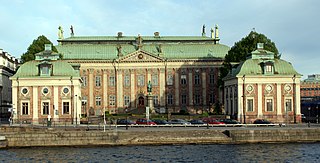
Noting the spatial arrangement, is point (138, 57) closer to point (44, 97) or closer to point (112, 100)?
point (112, 100)

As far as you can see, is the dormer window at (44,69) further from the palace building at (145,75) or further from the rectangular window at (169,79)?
the rectangular window at (169,79)

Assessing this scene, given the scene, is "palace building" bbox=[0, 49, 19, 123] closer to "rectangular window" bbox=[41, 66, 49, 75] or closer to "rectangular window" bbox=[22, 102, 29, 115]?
"rectangular window" bbox=[22, 102, 29, 115]

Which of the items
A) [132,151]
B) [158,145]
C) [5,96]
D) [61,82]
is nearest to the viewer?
[132,151]

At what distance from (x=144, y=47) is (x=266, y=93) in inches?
1850

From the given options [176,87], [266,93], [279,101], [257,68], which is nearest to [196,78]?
[176,87]

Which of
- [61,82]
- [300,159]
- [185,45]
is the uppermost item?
[185,45]

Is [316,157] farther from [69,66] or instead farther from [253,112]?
[69,66]

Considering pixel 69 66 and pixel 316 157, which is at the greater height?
pixel 69 66

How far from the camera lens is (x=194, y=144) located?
6638cm

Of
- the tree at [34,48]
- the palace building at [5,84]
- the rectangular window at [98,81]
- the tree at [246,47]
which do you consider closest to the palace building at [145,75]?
the rectangular window at [98,81]

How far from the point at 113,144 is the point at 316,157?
25.7 metres

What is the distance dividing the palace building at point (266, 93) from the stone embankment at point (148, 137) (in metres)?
25.0

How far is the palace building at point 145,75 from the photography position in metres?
130

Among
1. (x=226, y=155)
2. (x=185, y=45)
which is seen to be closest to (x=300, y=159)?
(x=226, y=155)
